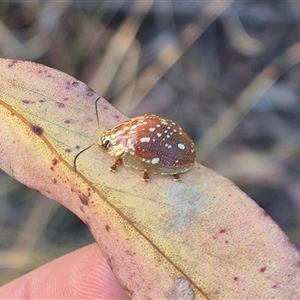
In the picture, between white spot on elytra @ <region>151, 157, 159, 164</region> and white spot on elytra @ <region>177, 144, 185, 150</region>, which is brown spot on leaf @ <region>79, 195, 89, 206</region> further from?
white spot on elytra @ <region>177, 144, 185, 150</region>

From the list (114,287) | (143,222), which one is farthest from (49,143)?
(114,287)

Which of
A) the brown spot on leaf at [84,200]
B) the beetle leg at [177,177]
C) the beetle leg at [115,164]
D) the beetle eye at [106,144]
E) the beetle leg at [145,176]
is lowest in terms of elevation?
the brown spot on leaf at [84,200]

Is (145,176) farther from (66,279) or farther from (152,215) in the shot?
(66,279)

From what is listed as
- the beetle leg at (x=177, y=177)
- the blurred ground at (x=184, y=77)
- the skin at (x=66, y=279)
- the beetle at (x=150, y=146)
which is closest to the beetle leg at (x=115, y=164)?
the beetle at (x=150, y=146)

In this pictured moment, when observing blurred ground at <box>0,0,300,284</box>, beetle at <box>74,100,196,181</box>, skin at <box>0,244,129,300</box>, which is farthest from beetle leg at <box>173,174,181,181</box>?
blurred ground at <box>0,0,300,284</box>

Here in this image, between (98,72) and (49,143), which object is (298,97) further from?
(49,143)

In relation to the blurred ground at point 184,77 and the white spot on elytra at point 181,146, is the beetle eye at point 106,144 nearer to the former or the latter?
the white spot on elytra at point 181,146
